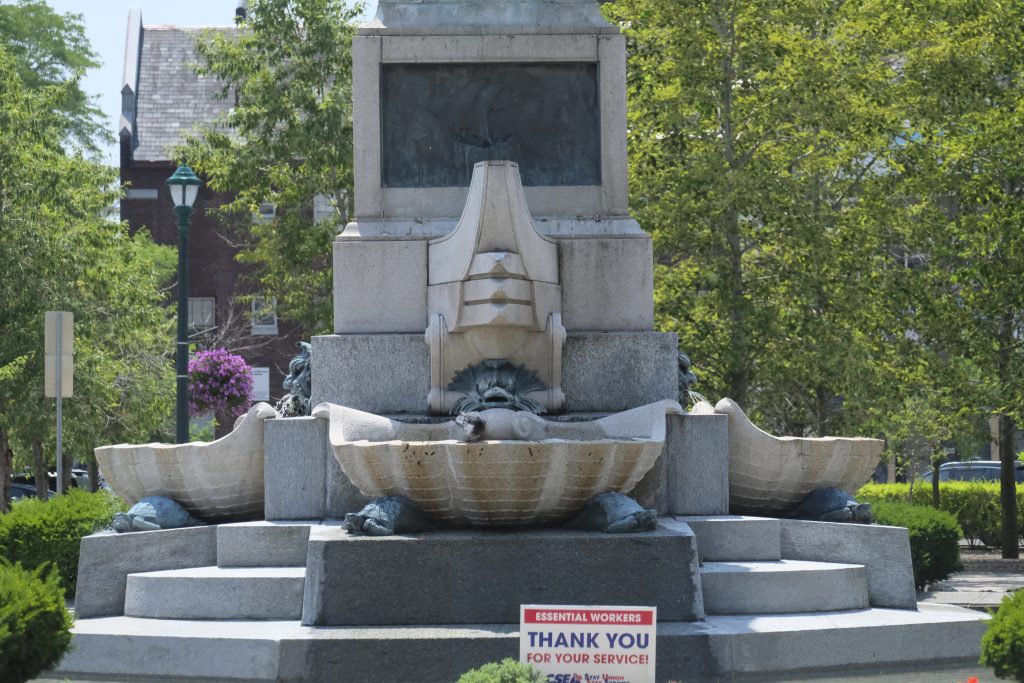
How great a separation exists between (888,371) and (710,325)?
3.62 metres

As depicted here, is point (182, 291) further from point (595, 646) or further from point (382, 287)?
point (595, 646)

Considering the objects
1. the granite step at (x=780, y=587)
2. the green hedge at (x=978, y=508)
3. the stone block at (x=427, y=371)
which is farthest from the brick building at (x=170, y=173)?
the granite step at (x=780, y=587)

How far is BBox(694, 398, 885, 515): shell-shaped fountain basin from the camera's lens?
12594 mm

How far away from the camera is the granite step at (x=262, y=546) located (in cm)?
1158

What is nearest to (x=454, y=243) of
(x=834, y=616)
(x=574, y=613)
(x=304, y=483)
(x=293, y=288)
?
(x=304, y=483)

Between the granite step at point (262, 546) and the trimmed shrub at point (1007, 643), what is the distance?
4.97 metres

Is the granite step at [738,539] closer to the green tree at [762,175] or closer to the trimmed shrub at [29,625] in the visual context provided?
the trimmed shrub at [29,625]

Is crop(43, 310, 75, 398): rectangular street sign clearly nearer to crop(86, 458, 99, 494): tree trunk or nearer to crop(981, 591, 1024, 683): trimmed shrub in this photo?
crop(981, 591, 1024, 683): trimmed shrub

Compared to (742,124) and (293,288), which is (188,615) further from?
(293,288)

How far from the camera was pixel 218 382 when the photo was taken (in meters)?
29.8

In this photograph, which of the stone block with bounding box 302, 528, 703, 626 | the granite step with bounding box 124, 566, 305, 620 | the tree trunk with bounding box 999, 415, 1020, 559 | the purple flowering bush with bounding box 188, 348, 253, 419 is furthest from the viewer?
the purple flowering bush with bounding box 188, 348, 253, 419

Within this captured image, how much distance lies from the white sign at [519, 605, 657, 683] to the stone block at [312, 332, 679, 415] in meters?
4.98

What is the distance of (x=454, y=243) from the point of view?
1273 centimetres

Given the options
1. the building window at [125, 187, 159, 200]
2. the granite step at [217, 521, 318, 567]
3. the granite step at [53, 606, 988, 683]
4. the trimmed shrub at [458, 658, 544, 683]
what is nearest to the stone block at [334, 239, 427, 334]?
the granite step at [217, 521, 318, 567]
